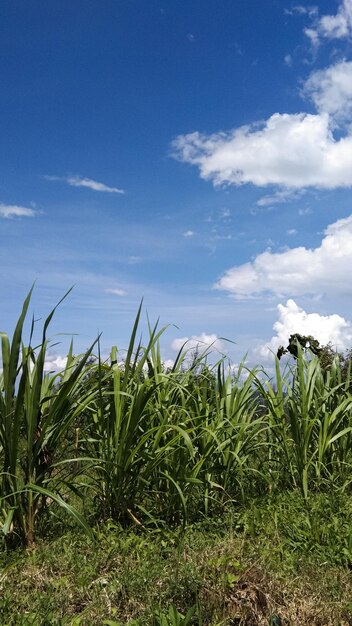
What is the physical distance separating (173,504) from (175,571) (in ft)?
2.27

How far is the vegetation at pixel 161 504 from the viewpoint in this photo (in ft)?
8.23

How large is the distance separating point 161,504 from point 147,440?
38 centimetres

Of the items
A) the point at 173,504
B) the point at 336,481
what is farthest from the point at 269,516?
the point at 336,481

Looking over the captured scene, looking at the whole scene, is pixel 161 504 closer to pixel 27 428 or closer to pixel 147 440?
pixel 147 440

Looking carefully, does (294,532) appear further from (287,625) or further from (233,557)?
(287,625)

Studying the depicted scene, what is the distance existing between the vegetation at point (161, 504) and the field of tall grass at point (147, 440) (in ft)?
0.04

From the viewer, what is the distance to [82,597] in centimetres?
255

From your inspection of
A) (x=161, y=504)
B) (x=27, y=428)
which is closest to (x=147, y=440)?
(x=161, y=504)

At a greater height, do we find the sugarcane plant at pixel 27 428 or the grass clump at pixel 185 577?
the sugarcane plant at pixel 27 428

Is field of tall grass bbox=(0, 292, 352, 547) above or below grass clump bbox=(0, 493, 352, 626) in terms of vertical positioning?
above

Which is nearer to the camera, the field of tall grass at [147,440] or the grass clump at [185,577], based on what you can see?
the grass clump at [185,577]

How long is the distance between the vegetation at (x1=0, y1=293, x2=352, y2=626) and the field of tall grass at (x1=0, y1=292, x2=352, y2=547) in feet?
0.04

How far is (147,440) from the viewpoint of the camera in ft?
11.5

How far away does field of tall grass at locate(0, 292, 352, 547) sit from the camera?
9.61 feet
